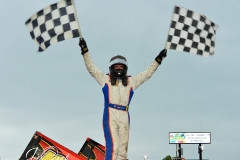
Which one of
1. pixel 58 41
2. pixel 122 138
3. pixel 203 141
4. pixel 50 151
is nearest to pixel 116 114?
pixel 122 138

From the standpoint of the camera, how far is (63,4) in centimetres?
934

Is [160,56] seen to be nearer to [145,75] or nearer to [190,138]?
[145,75]

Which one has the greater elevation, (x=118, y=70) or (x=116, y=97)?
(x=118, y=70)

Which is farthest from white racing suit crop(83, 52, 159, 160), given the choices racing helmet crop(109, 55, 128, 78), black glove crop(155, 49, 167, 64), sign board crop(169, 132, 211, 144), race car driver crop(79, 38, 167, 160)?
sign board crop(169, 132, 211, 144)

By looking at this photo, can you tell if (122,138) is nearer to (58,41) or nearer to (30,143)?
(58,41)

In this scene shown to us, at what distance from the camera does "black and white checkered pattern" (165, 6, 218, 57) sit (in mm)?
9664

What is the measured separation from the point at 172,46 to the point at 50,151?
14.5 feet

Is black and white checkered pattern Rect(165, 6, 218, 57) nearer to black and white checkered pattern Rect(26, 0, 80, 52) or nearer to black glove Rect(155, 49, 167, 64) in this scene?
black glove Rect(155, 49, 167, 64)

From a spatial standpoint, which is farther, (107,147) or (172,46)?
(172,46)

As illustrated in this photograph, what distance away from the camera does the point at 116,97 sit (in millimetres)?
8984

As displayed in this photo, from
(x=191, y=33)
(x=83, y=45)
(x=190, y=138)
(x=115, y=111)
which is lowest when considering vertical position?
(x=115, y=111)

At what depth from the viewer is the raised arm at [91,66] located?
356 inches

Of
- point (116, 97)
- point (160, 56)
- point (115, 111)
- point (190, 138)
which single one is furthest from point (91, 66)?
point (190, 138)

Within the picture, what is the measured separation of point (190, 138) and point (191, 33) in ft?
195
